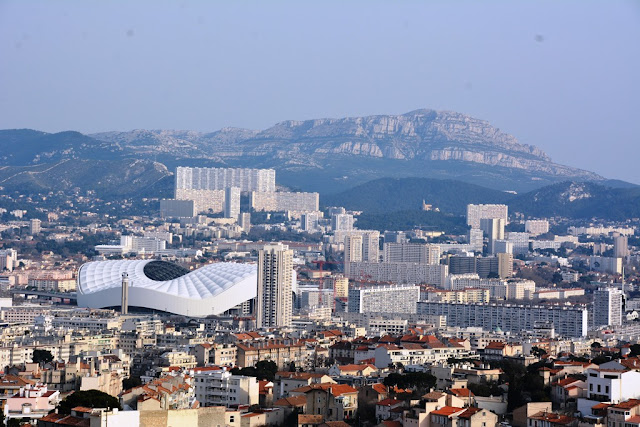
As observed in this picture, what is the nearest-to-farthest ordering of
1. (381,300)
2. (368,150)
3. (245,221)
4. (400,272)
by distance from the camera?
(381,300) < (400,272) < (245,221) < (368,150)

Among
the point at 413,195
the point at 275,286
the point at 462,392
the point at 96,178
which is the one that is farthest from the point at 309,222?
the point at 462,392

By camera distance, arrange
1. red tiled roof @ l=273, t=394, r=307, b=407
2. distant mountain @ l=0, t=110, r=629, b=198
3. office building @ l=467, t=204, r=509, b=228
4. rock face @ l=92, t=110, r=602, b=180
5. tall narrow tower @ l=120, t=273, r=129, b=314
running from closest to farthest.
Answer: red tiled roof @ l=273, t=394, r=307, b=407, tall narrow tower @ l=120, t=273, r=129, b=314, office building @ l=467, t=204, r=509, b=228, distant mountain @ l=0, t=110, r=629, b=198, rock face @ l=92, t=110, r=602, b=180

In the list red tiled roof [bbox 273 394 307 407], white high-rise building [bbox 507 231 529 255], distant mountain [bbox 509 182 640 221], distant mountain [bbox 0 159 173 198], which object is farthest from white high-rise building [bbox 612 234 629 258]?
red tiled roof [bbox 273 394 307 407]

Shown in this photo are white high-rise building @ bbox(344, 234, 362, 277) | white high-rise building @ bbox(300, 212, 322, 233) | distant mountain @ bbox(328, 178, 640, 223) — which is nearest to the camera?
white high-rise building @ bbox(344, 234, 362, 277)

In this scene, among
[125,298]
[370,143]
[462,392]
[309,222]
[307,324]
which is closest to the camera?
[462,392]

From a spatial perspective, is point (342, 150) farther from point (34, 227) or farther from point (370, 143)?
point (34, 227)

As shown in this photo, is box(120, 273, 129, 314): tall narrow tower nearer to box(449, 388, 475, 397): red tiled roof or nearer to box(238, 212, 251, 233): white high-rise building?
box(449, 388, 475, 397): red tiled roof

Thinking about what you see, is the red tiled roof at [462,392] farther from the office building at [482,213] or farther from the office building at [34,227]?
the office building at [482,213]
